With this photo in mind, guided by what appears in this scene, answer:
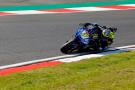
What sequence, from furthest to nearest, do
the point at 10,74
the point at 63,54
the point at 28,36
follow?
1. the point at 28,36
2. the point at 63,54
3. the point at 10,74

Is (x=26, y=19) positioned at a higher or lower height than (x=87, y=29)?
lower

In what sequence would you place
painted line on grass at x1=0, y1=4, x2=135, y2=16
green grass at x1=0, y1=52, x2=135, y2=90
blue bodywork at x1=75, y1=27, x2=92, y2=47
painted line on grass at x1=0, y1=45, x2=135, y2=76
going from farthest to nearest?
painted line on grass at x1=0, y1=4, x2=135, y2=16 → blue bodywork at x1=75, y1=27, x2=92, y2=47 → painted line on grass at x1=0, y1=45, x2=135, y2=76 → green grass at x1=0, y1=52, x2=135, y2=90

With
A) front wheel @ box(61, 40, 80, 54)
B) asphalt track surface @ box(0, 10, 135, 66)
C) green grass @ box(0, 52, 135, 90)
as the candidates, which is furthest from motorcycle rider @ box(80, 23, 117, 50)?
green grass @ box(0, 52, 135, 90)

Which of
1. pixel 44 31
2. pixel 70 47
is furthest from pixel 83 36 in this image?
pixel 44 31

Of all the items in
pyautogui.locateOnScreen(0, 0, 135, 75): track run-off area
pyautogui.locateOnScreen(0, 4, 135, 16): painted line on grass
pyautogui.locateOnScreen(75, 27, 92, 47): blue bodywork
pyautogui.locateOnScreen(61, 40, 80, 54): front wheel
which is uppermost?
pyautogui.locateOnScreen(75, 27, 92, 47): blue bodywork

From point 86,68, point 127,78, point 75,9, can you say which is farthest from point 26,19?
point 127,78

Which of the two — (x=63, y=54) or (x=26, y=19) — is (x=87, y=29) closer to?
(x=63, y=54)

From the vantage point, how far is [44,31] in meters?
14.0

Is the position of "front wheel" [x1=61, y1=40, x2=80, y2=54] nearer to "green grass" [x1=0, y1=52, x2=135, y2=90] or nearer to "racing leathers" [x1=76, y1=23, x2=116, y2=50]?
"racing leathers" [x1=76, y1=23, x2=116, y2=50]

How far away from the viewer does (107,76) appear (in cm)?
778

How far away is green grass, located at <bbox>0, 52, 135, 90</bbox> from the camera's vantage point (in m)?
7.17

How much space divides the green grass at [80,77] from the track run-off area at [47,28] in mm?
999

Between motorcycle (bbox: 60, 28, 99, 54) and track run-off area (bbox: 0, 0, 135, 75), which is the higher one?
motorcycle (bbox: 60, 28, 99, 54)

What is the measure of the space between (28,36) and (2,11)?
20.1 feet
